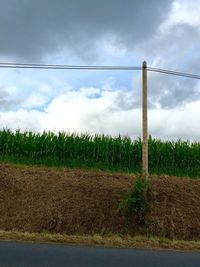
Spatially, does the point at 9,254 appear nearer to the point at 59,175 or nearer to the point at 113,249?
the point at 113,249

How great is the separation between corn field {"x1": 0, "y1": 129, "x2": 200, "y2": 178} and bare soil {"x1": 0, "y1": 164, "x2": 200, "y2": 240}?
8.33 feet

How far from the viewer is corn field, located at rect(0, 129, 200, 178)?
77.7 ft

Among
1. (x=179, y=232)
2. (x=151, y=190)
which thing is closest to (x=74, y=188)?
(x=151, y=190)

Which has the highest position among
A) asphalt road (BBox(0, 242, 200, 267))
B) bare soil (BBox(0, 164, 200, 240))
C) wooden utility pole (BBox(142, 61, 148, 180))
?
wooden utility pole (BBox(142, 61, 148, 180))

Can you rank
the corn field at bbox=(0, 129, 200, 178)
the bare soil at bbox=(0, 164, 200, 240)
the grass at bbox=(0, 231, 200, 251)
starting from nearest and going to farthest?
the grass at bbox=(0, 231, 200, 251) → the bare soil at bbox=(0, 164, 200, 240) → the corn field at bbox=(0, 129, 200, 178)

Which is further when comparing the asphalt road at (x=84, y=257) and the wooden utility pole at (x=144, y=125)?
the wooden utility pole at (x=144, y=125)

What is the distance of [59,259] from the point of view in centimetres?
1041

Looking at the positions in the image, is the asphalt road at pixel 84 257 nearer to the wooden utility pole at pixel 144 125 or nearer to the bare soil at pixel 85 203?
the bare soil at pixel 85 203

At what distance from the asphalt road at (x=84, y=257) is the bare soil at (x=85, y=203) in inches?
145

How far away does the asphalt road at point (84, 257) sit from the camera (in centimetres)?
1004

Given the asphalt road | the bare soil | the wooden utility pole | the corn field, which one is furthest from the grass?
the corn field

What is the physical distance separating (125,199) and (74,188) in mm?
2690

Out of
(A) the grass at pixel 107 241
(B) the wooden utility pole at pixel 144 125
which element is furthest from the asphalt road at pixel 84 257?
(B) the wooden utility pole at pixel 144 125

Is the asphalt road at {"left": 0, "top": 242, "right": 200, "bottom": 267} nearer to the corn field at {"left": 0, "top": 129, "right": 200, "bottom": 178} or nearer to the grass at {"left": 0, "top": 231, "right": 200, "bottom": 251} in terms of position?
the grass at {"left": 0, "top": 231, "right": 200, "bottom": 251}
